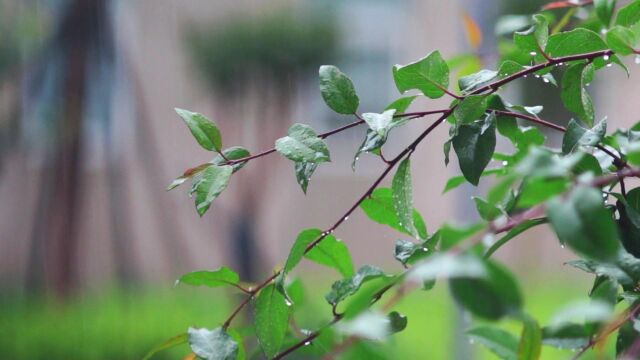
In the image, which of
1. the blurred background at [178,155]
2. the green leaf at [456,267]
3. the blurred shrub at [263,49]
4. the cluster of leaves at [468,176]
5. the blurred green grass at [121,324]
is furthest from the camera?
the blurred shrub at [263,49]

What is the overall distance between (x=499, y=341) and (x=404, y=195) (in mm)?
65

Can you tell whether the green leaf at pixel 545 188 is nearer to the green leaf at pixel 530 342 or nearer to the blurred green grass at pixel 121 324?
the green leaf at pixel 530 342

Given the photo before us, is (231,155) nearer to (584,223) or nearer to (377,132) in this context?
(377,132)

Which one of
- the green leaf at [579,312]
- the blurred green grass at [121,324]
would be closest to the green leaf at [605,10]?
the green leaf at [579,312]

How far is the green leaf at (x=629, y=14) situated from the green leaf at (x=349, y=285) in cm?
15

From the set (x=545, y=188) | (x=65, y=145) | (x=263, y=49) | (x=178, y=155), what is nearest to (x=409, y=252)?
(x=545, y=188)

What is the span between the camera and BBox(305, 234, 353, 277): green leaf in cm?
37

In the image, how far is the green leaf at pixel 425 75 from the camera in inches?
12.4

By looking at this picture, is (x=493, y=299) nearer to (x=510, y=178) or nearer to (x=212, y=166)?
(x=510, y=178)

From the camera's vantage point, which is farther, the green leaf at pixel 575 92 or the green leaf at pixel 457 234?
the green leaf at pixel 575 92

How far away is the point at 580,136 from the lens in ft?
1.05

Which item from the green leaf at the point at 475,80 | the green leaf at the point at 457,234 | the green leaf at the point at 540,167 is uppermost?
the green leaf at the point at 540,167

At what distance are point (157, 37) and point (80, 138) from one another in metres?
1.80

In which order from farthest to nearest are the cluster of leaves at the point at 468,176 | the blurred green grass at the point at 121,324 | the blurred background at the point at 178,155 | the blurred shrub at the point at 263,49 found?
the blurred shrub at the point at 263,49
the blurred background at the point at 178,155
the blurred green grass at the point at 121,324
the cluster of leaves at the point at 468,176
